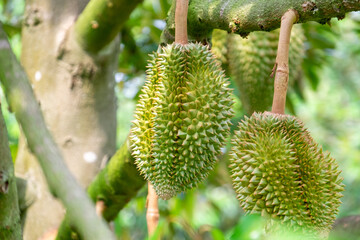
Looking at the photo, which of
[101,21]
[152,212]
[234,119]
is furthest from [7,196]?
[234,119]

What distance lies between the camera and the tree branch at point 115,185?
2.94ft

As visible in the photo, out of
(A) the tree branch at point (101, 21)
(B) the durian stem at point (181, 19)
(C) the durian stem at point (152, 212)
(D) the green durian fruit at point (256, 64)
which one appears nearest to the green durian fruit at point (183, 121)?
(B) the durian stem at point (181, 19)

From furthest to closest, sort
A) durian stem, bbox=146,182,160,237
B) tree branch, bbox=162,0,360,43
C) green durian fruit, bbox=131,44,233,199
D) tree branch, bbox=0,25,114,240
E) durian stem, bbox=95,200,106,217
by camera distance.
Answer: durian stem, bbox=95,200,106,217 → durian stem, bbox=146,182,160,237 → green durian fruit, bbox=131,44,233,199 → tree branch, bbox=162,0,360,43 → tree branch, bbox=0,25,114,240

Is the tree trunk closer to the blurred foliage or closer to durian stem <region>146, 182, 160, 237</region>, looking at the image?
the blurred foliage

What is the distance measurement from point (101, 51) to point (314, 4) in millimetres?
681

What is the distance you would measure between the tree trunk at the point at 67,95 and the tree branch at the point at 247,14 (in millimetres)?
398

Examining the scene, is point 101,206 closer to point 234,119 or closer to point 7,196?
point 7,196

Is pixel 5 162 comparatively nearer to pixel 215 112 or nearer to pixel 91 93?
pixel 215 112

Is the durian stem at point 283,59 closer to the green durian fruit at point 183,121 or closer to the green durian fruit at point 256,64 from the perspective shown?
the green durian fruit at point 183,121

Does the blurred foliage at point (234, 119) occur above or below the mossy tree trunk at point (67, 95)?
below

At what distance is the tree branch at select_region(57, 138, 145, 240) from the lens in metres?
0.90

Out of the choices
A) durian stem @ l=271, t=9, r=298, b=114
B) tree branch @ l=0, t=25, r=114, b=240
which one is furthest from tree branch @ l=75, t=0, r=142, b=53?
tree branch @ l=0, t=25, r=114, b=240

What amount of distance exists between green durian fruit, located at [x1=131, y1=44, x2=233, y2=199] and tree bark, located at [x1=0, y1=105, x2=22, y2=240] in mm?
216

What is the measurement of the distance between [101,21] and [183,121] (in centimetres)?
42
